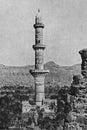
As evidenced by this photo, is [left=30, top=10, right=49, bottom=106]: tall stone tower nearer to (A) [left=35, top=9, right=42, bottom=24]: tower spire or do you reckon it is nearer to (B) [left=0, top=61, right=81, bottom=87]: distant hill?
(A) [left=35, top=9, right=42, bottom=24]: tower spire

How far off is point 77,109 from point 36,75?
2362cm

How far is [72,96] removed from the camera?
17703mm

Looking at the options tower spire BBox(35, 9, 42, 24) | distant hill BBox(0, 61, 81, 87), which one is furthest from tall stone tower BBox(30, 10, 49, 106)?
distant hill BBox(0, 61, 81, 87)

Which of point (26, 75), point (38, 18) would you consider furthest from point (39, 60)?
point (26, 75)

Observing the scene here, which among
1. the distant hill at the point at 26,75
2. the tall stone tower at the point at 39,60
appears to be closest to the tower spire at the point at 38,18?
the tall stone tower at the point at 39,60

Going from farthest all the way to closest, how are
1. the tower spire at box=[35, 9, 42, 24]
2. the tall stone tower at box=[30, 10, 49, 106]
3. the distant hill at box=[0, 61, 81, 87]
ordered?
the distant hill at box=[0, 61, 81, 87]
the tower spire at box=[35, 9, 42, 24]
the tall stone tower at box=[30, 10, 49, 106]

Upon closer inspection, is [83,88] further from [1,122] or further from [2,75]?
[2,75]

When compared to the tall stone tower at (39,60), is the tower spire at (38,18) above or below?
above

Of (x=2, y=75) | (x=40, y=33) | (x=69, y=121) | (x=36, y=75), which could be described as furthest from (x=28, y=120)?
(x=2, y=75)

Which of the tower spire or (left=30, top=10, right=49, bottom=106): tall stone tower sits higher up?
the tower spire

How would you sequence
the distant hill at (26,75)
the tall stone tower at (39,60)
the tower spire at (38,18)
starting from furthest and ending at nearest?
the distant hill at (26,75) < the tower spire at (38,18) < the tall stone tower at (39,60)

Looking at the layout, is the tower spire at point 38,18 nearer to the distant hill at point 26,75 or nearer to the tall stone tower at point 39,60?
the tall stone tower at point 39,60

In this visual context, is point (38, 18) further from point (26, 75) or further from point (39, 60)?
point (26, 75)

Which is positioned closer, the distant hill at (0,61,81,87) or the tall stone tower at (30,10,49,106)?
the tall stone tower at (30,10,49,106)
